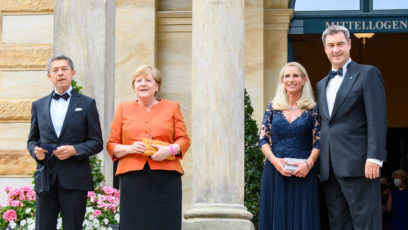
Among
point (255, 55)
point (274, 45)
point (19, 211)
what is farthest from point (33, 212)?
point (274, 45)

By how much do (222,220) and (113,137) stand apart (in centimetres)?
256

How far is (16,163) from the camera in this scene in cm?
1016

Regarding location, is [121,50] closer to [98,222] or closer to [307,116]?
[98,222]

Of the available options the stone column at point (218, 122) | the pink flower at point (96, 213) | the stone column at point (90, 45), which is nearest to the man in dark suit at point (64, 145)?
the pink flower at point (96, 213)

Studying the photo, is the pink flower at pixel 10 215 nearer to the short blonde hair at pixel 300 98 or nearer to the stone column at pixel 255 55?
the short blonde hair at pixel 300 98

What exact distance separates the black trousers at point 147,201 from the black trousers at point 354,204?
4.45ft

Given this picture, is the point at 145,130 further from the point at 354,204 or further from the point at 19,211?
the point at 19,211

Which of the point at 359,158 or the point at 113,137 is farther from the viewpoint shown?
the point at 113,137

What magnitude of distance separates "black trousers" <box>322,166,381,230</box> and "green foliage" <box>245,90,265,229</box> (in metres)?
4.13

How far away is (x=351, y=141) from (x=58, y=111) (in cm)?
254

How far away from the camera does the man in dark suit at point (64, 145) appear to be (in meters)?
6.39

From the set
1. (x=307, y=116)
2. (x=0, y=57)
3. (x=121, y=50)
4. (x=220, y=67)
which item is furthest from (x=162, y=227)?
(x=121, y=50)

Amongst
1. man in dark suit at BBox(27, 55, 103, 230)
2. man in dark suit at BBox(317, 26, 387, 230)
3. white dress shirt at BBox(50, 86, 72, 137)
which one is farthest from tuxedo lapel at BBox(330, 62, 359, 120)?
white dress shirt at BBox(50, 86, 72, 137)

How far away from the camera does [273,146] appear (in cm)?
657
